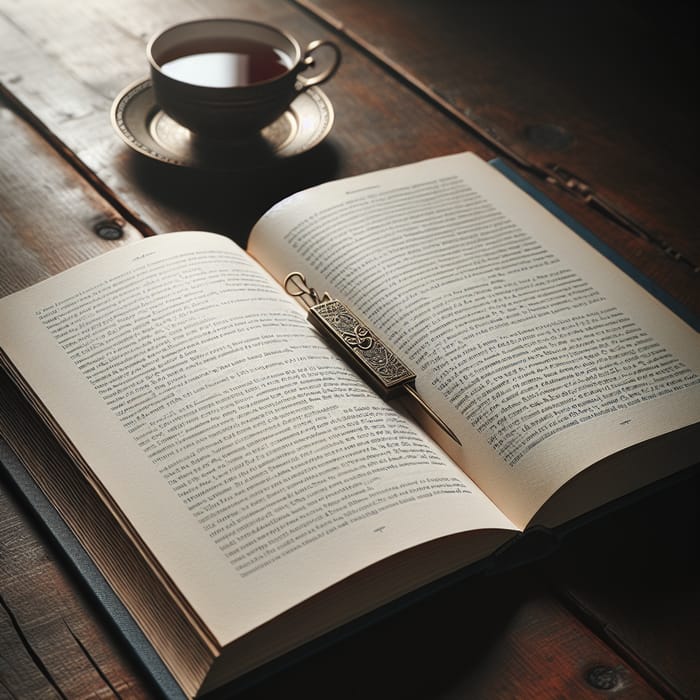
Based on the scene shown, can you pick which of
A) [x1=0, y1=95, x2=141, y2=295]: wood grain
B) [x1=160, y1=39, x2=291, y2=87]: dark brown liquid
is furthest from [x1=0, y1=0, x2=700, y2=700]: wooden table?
[x1=160, y1=39, x2=291, y2=87]: dark brown liquid

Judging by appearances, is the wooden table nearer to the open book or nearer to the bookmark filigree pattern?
the open book

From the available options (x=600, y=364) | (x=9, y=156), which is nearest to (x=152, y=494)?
(x=600, y=364)

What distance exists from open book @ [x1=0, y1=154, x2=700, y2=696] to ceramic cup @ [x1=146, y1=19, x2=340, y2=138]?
132mm

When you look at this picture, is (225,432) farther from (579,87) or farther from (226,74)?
(579,87)

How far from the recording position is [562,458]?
2.34ft

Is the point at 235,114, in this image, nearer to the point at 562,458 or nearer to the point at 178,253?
the point at 178,253

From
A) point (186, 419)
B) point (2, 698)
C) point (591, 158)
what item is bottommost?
point (2, 698)

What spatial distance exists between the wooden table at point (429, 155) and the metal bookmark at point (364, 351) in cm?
16

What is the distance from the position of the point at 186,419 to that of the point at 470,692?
285 mm

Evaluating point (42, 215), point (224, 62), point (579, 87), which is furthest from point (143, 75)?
point (579, 87)

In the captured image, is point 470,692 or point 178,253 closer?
point 470,692

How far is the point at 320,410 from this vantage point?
0.74 meters

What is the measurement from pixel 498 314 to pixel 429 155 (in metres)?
0.36

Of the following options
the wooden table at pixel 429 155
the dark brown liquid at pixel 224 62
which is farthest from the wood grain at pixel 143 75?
the dark brown liquid at pixel 224 62
